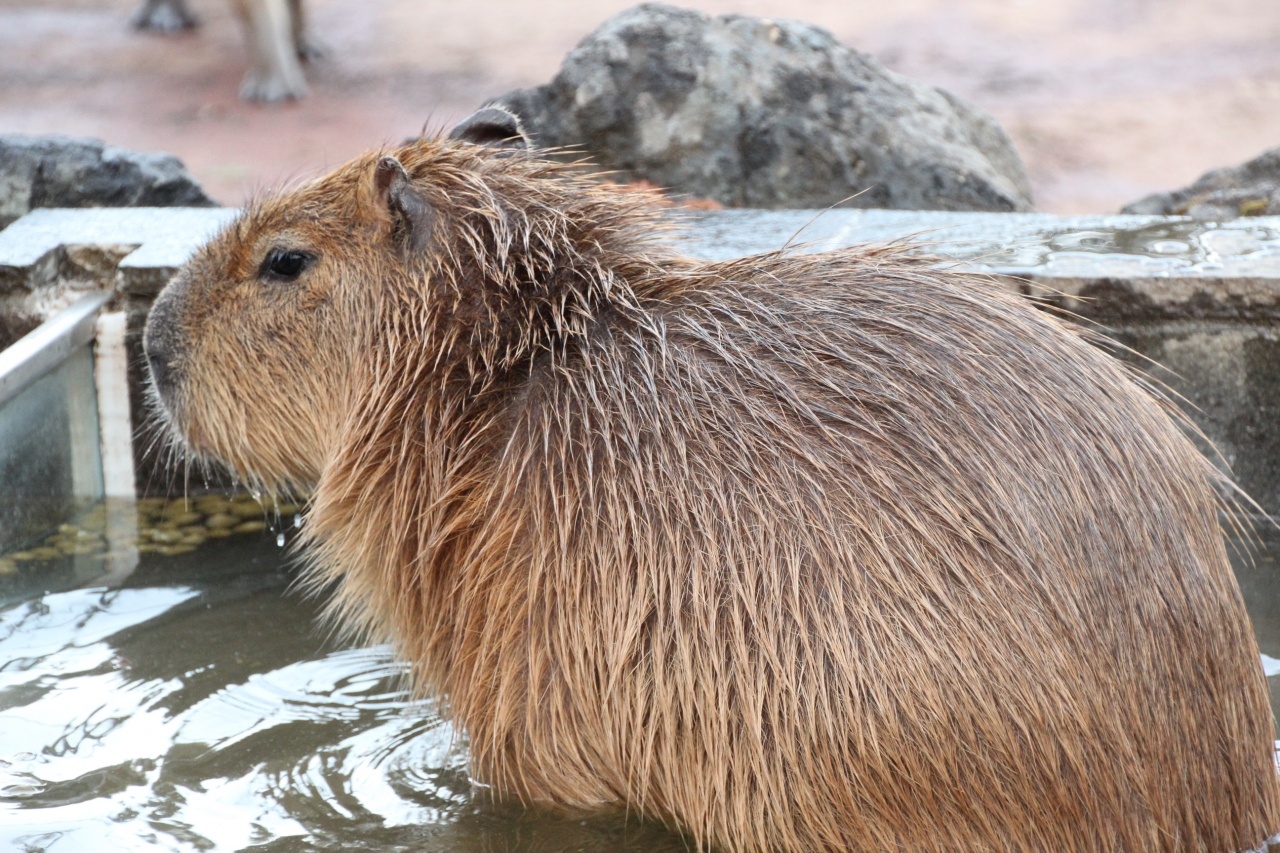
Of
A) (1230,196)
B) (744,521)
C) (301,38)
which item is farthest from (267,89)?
(744,521)

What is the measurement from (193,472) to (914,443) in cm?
245

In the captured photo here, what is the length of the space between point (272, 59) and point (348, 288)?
1001cm

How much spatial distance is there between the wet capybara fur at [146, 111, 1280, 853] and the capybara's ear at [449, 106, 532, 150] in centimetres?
10

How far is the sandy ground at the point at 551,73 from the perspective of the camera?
1094cm

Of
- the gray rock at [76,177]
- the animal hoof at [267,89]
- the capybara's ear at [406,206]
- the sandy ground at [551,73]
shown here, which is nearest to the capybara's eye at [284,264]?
the capybara's ear at [406,206]

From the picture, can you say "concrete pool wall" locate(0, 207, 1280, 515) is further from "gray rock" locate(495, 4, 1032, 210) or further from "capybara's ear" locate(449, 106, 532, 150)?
"gray rock" locate(495, 4, 1032, 210)

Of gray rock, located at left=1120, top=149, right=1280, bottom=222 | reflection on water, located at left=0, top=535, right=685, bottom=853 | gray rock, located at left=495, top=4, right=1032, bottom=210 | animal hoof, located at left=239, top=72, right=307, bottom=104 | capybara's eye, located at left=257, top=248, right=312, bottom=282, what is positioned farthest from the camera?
animal hoof, located at left=239, top=72, right=307, bottom=104

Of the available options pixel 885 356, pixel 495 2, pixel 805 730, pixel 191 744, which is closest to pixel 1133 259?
pixel 885 356

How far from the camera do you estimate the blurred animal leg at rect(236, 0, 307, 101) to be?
1146cm

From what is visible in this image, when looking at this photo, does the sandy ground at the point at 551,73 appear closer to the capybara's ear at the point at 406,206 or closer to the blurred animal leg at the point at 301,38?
the blurred animal leg at the point at 301,38

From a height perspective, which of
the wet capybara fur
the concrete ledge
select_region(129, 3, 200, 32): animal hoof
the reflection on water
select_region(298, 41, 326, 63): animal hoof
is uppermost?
select_region(129, 3, 200, 32): animal hoof

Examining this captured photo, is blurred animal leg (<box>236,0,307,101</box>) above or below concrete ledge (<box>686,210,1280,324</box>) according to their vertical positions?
above

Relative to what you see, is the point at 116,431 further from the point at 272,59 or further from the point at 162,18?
the point at 162,18

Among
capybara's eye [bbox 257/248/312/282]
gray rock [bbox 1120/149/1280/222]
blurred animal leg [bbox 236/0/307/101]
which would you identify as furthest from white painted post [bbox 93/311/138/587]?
blurred animal leg [bbox 236/0/307/101]
